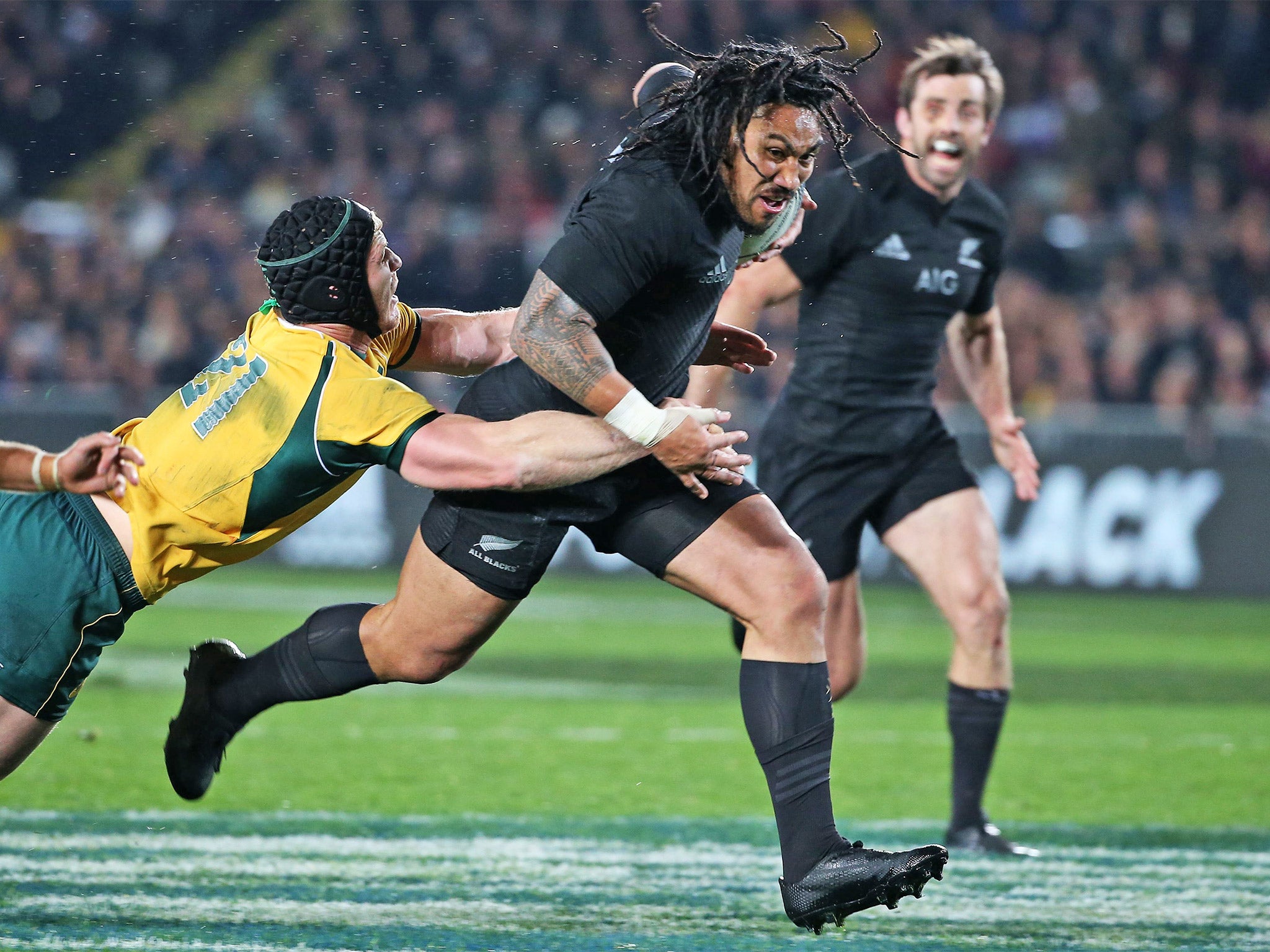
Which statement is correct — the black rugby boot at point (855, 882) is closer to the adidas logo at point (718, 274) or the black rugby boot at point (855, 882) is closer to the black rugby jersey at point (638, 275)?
the black rugby jersey at point (638, 275)

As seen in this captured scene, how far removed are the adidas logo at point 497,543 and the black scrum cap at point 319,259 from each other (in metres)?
0.64

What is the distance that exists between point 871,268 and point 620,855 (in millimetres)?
2145

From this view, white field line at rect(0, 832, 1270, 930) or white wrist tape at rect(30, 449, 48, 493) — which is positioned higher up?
white wrist tape at rect(30, 449, 48, 493)

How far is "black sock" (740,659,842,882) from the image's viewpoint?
12.2 ft

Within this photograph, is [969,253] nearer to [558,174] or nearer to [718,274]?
[718,274]

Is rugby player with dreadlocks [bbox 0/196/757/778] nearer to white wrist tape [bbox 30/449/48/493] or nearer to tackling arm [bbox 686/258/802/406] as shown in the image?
white wrist tape [bbox 30/449/48/493]

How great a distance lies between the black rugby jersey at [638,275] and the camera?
3.62m

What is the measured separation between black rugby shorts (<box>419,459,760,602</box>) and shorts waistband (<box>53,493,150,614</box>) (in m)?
0.73

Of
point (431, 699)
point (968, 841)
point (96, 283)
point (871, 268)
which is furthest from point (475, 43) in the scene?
point (968, 841)

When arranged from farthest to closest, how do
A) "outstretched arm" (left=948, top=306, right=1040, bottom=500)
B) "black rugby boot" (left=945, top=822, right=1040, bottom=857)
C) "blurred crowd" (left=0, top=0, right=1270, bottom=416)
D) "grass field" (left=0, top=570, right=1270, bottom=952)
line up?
"blurred crowd" (left=0, top=0, right=1270, bottom=416)
"outstretched arm" (left=948, top=306, right=1040, bottom=500)
"black rugby boot" (left=945, top=822, right=1040, bottom=857)
"grass field" (left=0, top=570, right=1270, bottom=952)

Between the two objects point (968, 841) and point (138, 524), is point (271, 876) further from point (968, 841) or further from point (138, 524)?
point (968, 841)

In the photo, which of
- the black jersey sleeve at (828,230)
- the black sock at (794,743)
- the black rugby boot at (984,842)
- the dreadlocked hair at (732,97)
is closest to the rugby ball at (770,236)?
the dreadlocked hair at (732,97)

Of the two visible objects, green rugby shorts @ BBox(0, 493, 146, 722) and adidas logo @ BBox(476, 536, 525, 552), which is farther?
adidas logo @ BBox(476, 536, 525, 552)

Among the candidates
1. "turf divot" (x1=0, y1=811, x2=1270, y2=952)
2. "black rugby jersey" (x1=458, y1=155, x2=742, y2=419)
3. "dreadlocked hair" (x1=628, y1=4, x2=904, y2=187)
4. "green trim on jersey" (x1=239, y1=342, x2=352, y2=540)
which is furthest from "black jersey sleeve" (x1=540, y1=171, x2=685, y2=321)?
"turf divot" (x1=0, y1=811, x2=1270, y2=952)
